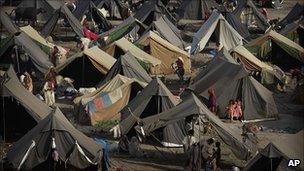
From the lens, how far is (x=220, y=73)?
1891 cm

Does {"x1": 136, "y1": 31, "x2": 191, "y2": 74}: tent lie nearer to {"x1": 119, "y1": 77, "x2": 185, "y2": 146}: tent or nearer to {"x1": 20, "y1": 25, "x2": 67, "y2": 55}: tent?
{"x1": 20, "y1": 25, "x2": 67, "y2": 55}: tent

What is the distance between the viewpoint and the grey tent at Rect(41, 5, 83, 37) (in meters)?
27.8

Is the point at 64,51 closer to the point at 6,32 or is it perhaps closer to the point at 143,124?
the point at 6,32

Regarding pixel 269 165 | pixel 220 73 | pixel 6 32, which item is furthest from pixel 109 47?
pixel 269 165

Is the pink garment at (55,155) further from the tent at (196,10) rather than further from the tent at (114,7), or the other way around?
the tent at (196,10)

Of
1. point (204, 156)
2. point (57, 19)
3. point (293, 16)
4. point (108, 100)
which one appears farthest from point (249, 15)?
point (204, 156)

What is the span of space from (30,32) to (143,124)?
1067 centimetres

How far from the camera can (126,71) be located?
64.0 feet

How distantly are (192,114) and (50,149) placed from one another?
3.43 metres

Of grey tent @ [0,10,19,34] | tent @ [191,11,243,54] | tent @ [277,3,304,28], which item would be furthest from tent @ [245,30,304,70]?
grey tent @ [0,10,19,34]

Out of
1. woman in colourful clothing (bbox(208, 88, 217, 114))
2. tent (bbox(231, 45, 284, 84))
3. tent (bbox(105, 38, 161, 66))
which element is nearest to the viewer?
woman in colourful clothing (bbox(208, 88, 217, 114))

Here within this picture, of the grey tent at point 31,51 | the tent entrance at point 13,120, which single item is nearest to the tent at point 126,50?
the grey tent at point 31,51

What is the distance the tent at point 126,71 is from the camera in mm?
19500

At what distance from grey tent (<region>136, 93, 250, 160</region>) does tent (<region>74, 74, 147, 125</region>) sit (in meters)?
2.11
